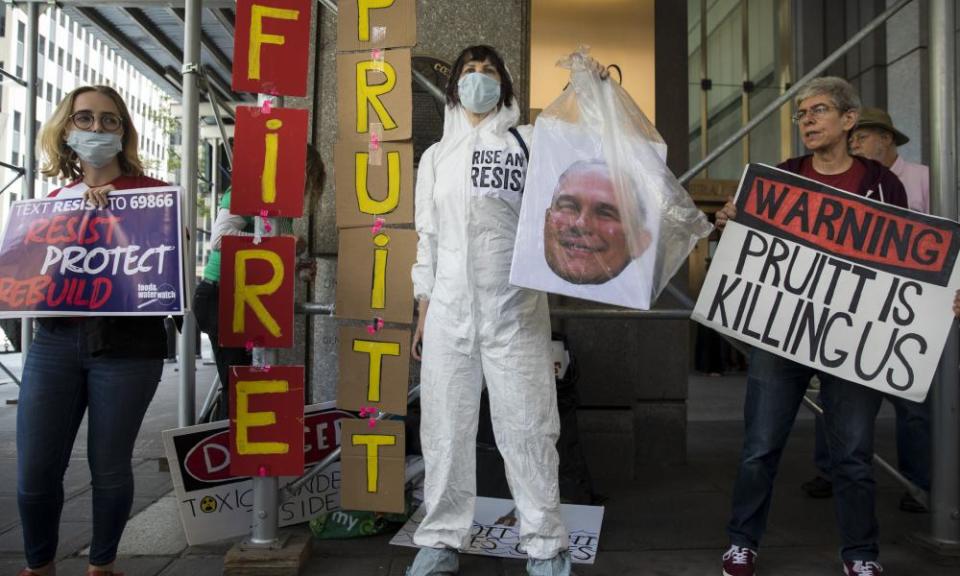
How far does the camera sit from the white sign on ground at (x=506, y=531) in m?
Result: 2.85

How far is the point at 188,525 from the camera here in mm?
2957

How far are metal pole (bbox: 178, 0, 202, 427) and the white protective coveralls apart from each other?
143 centimetres

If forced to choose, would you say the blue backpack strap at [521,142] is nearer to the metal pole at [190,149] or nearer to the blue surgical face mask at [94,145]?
the blue surgical face mask at [94,145]

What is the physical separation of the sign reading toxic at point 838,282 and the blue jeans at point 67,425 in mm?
2041

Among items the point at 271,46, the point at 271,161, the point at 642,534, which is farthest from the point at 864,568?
the point at 271,46

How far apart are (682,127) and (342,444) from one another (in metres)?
3.16

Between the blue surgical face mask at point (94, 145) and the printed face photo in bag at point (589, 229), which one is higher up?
the blue surgical face mask at point (94, 145)

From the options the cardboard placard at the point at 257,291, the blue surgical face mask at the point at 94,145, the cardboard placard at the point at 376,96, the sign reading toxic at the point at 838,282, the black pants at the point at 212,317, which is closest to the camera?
the blue surgical face mask at the point at 94,145

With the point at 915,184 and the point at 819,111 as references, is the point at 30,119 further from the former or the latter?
the point at 915,184

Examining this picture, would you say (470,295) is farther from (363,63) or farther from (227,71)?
(227,71)

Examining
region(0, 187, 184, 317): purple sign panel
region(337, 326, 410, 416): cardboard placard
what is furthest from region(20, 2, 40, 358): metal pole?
region(337, 326, 410, 416): cardboard placard

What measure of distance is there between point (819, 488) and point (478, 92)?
281 centimetres

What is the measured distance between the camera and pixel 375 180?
288 centimetres

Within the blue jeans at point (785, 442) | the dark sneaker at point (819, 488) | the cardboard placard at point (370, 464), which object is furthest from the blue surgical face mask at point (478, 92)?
the dark sneaker at point (819, 488)
